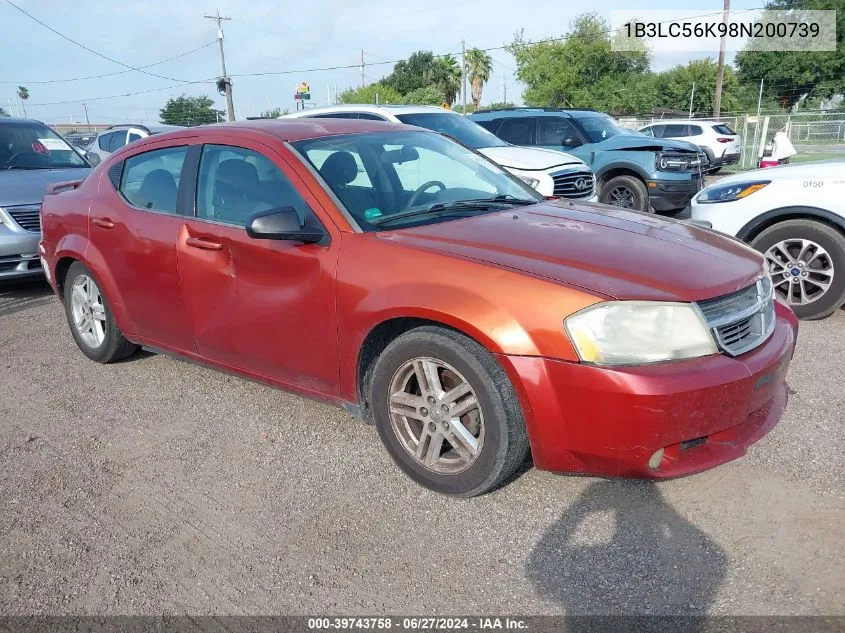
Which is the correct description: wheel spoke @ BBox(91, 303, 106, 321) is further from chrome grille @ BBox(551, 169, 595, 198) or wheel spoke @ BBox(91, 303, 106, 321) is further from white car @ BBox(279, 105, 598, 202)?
chrome grille @ BBox(551, 169, 595, 198)

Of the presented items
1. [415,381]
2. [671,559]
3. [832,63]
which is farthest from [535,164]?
[832,63]

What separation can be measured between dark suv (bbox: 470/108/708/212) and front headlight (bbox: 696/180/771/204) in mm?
4523

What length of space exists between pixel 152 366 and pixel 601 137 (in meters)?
8.93

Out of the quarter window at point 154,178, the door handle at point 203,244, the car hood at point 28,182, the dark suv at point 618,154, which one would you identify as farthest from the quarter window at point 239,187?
the dark suv at point 618,154

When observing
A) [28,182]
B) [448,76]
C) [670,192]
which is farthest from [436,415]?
[448,76]

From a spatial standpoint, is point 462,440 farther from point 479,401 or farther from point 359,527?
point 359,527

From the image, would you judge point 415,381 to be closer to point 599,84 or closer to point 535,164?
point 535,164

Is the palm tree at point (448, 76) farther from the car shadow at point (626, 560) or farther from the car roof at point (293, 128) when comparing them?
the car shadow at point (626, 560)

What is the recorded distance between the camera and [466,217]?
3.48 meters

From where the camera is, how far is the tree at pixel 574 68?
62406 millimetres

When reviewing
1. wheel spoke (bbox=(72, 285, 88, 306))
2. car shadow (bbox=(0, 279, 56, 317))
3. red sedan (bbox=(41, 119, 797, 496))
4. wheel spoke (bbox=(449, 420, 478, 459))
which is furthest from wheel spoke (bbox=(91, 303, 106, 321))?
wheel spoke (bbox=(449, 420, 478, 459))

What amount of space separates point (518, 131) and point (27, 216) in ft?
24.7

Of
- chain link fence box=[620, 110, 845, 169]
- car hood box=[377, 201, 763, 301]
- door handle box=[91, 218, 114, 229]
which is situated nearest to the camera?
car hood box=[377, 201, 763, 301]

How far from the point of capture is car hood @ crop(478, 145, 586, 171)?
806cm
